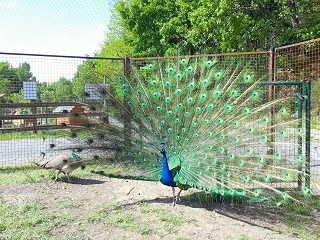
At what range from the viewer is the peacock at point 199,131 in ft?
12.9

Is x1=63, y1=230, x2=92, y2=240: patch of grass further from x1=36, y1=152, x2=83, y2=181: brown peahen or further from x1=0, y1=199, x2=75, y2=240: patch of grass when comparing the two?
x1=36, y1=152, x2=83, y2=181: brown peahen

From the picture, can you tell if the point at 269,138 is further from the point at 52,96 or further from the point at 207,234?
the point at 52,96

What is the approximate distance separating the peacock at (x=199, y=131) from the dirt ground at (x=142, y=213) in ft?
1.28

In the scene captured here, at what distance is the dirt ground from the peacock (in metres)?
0.39

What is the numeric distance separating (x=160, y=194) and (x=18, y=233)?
2.26m

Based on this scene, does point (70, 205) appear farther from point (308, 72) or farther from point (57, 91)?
point (308, 72)

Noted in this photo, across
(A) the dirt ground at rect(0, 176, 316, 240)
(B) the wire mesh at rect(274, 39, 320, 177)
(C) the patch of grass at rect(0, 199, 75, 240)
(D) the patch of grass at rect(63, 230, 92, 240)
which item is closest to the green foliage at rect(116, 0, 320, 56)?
(B) the wire mesh at rect(274, 39, 320, 177)

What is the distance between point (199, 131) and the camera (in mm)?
4363

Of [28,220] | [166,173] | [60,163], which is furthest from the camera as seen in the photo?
[60,163]

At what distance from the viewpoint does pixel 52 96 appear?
8266mm

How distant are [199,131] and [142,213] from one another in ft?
4.68

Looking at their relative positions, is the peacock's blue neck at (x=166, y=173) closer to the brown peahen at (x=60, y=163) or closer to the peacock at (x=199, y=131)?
the peacock at (x=199, y=131)

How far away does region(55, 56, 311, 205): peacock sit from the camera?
155 inches

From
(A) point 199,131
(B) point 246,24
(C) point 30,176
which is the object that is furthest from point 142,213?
(B) point 246,24
